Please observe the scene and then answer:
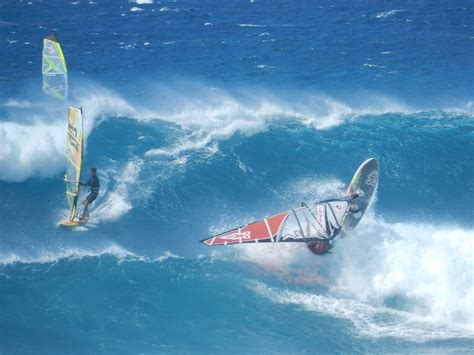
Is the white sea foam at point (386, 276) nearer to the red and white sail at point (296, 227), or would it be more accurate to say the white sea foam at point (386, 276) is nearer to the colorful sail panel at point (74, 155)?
the red and white sail at point (296, 227)

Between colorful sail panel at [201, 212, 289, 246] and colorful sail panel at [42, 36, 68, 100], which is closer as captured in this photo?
colorful sail panel at [201, 212, 289, 246]

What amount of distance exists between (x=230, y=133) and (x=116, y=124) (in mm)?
5213

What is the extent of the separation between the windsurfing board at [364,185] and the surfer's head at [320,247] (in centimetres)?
196

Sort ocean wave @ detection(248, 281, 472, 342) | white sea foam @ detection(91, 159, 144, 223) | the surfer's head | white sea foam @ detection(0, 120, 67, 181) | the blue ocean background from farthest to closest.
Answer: white sea foam @ detection(0, 120, 67, 181) < white sea foam @ detection(91, 159, 144, 223) < the surfer's head < the blue ocean background < ocean wave @ detection(248, 281, 472, 342)

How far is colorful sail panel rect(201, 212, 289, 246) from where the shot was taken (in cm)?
2081

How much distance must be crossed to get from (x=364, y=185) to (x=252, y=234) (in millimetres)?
5480

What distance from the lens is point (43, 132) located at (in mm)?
27734

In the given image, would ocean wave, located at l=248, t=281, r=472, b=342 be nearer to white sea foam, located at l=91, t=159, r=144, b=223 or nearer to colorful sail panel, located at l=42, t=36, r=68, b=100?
white sea foam, located at l=91, t=159, r=144, b=223

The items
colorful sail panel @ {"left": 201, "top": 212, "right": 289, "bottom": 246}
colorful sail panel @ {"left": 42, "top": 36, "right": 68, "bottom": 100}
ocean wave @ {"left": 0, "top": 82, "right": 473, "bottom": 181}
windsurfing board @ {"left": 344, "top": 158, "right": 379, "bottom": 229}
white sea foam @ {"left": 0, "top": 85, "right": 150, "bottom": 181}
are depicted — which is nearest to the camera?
colorful sail panel @ {"left": 201, "top": 212, "right": 289, "bottom": 246}

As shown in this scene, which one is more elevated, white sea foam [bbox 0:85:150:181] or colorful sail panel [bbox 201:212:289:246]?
white sea foam [bbox 0:85:150:181]

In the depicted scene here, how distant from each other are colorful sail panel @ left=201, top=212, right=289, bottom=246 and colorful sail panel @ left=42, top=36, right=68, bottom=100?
1305 cm

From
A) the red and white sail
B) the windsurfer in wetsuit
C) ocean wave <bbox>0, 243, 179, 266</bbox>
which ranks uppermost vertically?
the windsurfer in wetsuit

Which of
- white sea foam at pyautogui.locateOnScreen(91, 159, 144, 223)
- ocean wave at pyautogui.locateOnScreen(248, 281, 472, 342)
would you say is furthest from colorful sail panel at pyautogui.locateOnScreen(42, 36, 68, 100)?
ocean wave at pyautogui.locateOnScreen(248, 281, 472, 342)

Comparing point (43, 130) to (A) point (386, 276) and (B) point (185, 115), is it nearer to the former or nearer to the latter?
(B) point (185, 115)
